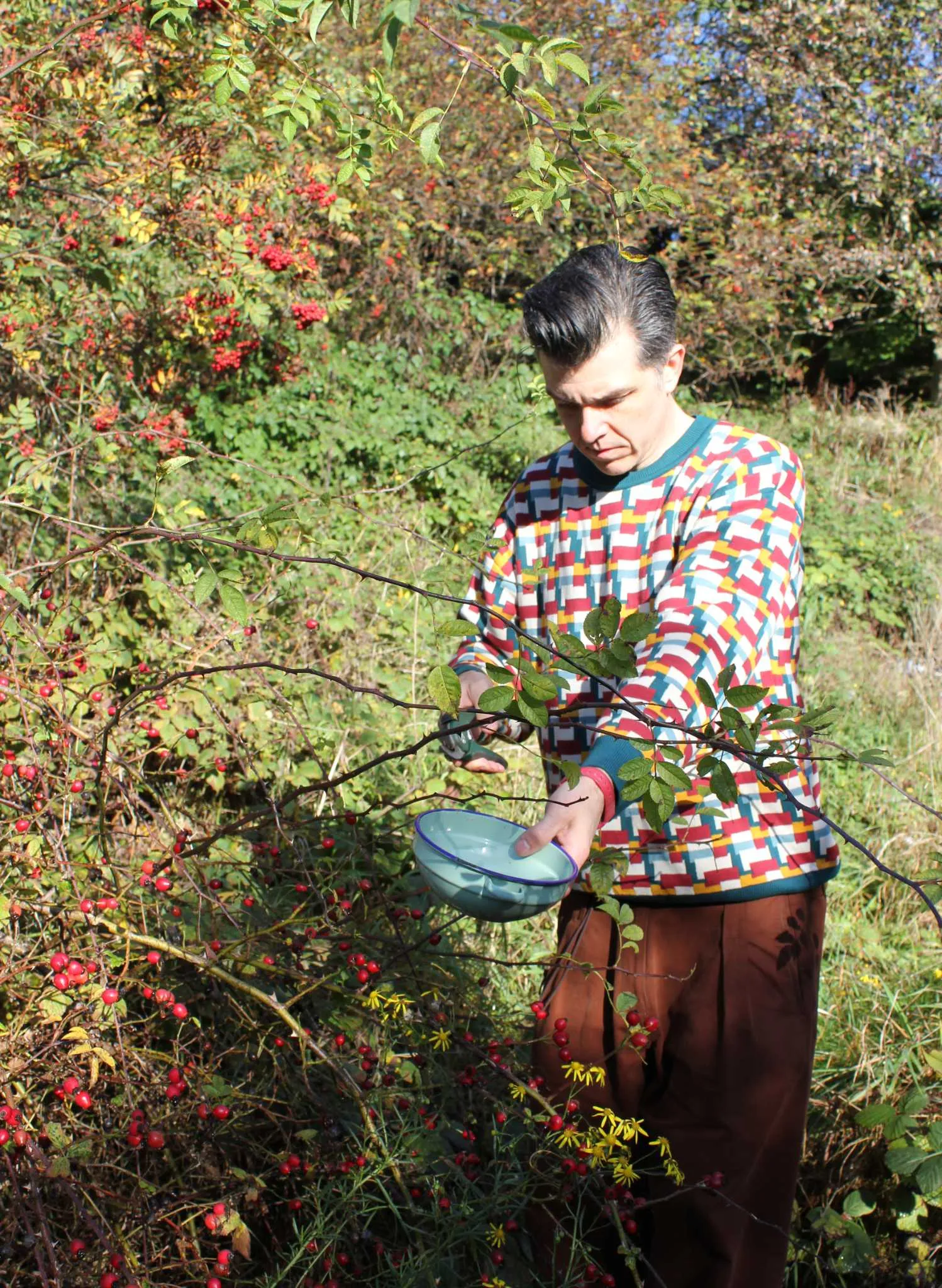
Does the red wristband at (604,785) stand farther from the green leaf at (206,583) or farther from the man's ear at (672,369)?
the man's ear at (672,369)

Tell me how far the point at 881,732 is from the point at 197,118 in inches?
132

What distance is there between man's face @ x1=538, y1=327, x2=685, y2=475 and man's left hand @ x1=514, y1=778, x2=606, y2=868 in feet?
2.09

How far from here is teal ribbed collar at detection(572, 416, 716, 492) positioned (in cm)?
188

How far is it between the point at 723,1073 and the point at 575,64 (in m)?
1.45

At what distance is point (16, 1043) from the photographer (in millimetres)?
1646

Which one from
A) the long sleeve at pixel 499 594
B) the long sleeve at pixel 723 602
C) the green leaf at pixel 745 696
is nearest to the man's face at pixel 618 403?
the long sleeve at pixel 723 602

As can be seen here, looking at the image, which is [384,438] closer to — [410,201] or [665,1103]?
[410,201]

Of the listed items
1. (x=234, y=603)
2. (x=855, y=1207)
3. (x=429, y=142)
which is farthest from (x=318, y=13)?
(x=855, y=1207)

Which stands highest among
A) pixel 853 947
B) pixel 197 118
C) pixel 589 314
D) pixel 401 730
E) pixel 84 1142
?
pixel 197 118

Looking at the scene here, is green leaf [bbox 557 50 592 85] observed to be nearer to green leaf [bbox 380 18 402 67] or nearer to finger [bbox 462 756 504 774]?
green leaf [bbox 380 18 402 67]

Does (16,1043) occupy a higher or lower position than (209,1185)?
higher

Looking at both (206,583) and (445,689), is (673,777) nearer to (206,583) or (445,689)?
(445,689)

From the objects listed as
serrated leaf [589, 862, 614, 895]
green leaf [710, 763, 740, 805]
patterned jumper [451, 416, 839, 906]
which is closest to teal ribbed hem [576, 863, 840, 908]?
patterned jumper [451, 416, 839, 906]

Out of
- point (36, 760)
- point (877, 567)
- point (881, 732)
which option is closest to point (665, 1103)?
point (36, 760)
